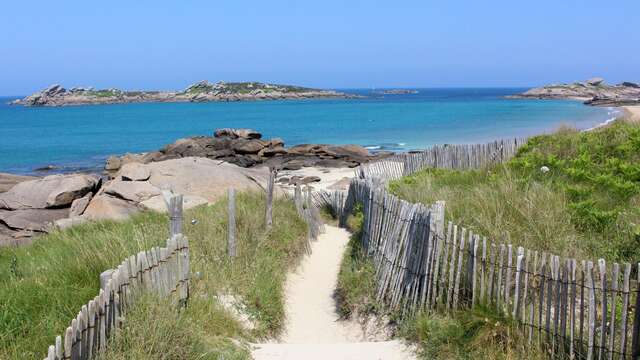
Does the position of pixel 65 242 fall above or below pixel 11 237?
above

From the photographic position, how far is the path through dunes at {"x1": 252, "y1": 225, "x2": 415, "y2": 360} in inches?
279

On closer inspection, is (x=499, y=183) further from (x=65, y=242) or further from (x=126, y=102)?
(x=126, y=102)

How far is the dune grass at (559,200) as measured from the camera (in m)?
8.09

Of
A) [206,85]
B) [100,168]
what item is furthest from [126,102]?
[100,168]

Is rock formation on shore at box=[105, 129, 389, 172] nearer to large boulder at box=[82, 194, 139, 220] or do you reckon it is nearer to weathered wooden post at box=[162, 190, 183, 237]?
large boulder at box=[82, 194, 139, 220]

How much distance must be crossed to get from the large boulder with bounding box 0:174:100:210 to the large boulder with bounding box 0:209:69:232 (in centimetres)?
32

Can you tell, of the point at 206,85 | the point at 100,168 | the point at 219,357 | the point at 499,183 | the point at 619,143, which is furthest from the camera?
the point at 206,85

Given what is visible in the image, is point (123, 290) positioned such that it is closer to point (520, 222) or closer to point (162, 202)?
point (520, 222)

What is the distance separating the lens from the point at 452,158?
1998 cm

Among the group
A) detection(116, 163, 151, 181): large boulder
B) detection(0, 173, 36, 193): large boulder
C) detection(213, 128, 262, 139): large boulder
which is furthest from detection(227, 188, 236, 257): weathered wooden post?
detection(213, 128, 262, 139): large boulder

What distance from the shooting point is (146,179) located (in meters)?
19.5

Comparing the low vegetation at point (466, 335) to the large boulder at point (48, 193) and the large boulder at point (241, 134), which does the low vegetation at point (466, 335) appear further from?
the large boulder at point (241, 134)

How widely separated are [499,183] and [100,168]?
31971 mm

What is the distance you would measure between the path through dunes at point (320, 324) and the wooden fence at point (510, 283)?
2.43ft
